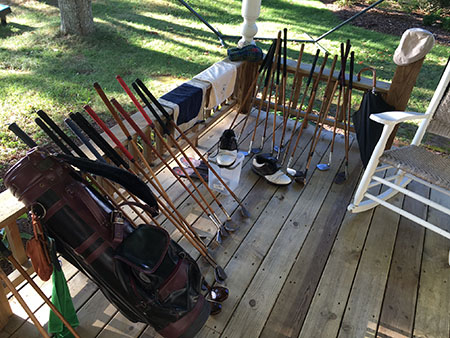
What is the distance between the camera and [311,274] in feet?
7.03

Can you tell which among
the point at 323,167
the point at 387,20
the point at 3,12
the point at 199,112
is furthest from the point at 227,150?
the point at 387,20

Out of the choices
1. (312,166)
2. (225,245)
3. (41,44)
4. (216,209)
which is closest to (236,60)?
(312,166)

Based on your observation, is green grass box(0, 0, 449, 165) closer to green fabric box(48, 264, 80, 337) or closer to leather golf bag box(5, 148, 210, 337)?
green fabric box(48, 264, 80, 337)

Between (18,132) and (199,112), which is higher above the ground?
(18,132)

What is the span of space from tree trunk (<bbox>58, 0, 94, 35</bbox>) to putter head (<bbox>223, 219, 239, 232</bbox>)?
439 centimetres

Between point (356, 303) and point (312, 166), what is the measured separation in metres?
1.23

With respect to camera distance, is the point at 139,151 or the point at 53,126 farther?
the point at 139,151

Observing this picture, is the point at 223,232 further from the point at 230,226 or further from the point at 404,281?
the point at 404,281

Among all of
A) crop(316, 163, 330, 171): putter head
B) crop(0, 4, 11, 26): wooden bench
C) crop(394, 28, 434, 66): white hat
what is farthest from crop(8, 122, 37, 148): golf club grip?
crop(0, 4, 11, 26): wooden bench

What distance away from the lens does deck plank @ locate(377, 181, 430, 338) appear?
6.33ft

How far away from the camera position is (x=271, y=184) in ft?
9.07

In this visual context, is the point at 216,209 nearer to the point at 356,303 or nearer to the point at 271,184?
the point at 271,184

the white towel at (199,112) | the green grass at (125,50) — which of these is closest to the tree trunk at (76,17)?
the green grass at (125,50)

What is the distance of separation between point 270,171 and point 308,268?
2.66 ft
